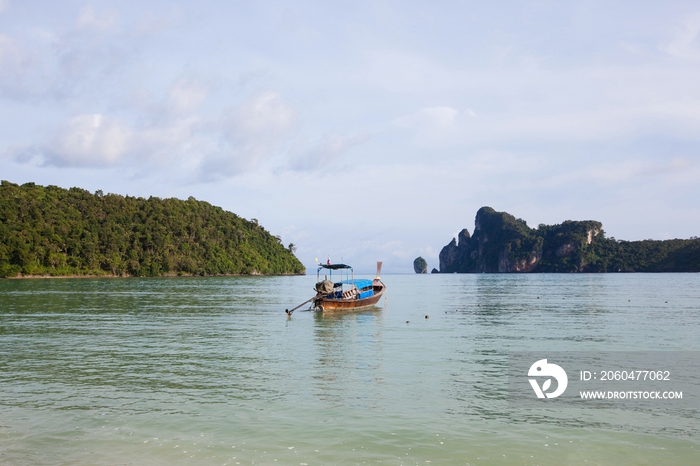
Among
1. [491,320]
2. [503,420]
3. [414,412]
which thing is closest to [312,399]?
[414,412]

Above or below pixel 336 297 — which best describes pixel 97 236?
above

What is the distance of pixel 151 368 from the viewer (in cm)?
2269

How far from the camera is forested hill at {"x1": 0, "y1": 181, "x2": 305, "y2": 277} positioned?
433 feet

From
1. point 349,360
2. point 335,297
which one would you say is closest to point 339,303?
point 335,297

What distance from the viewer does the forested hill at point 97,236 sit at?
132 metres

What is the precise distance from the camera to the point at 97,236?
502ft

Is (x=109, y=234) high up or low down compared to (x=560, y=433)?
up

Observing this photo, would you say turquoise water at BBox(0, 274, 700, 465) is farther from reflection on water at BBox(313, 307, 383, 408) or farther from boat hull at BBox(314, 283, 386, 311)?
boat hull at BBox(314, 283, 386, 311)

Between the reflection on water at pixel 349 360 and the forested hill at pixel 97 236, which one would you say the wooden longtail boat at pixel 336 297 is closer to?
the reflection on water at pixel 349 360

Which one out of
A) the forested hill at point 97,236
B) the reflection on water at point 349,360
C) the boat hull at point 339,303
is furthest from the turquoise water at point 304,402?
the forested hill at point 97,236

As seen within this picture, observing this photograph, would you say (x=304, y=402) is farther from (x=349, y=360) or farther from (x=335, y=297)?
(x=335, y=297)

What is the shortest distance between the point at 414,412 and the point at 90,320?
32.8 metres

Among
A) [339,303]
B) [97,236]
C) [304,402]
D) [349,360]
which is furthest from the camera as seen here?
[97,236]

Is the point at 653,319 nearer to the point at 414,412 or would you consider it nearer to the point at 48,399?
the point at 414,412
